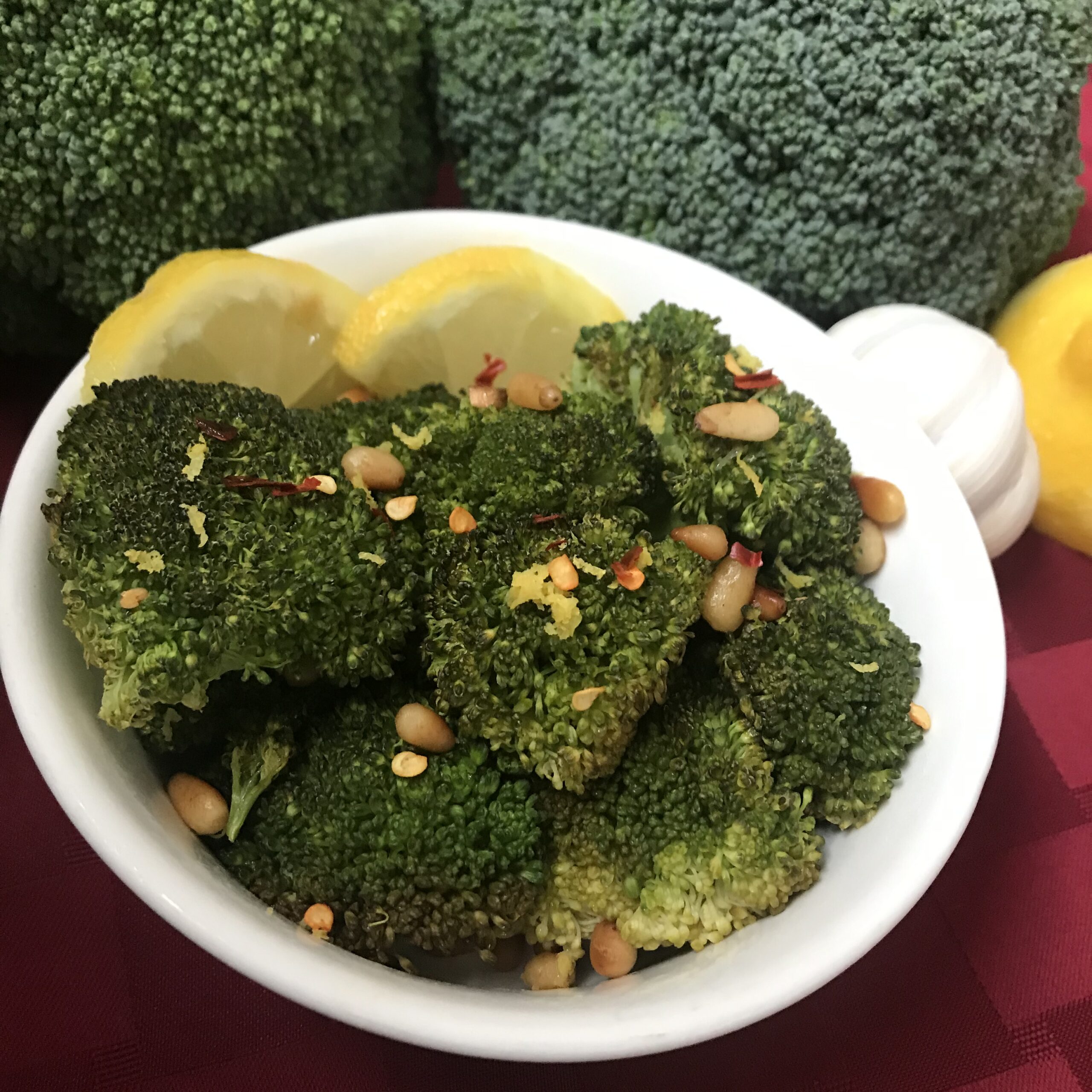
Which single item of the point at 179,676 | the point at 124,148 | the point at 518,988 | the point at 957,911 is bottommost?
the point at 957,911

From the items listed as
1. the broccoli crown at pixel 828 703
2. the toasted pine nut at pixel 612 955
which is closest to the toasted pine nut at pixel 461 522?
the broccoli crown at pixel 828 703

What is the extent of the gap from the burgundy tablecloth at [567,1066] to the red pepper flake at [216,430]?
476mm

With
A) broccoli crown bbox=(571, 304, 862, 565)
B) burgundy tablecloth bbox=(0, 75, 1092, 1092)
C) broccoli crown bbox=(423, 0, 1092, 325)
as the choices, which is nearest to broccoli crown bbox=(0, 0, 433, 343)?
broccoli crown bbox=(423, 0, 1092, 325)

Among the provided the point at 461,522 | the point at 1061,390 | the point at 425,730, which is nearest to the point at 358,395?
the point at 461,522

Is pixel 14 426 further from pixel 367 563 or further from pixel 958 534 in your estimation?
pixel 958 534

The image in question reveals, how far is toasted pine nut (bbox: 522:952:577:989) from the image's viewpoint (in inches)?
26.8

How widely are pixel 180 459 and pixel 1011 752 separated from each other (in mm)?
940

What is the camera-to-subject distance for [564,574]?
0.69m

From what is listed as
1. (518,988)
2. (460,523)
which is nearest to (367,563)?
(460,523)

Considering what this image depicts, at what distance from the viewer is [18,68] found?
854 millimetres

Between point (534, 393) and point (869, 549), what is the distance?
1.13 ft

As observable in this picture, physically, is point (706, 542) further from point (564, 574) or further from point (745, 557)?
point (564, 574)

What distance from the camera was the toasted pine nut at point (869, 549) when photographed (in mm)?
814

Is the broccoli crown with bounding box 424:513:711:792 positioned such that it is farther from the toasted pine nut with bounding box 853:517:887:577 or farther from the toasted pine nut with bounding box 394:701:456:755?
the toasted pine nut with bounding box 853:517:887:577
